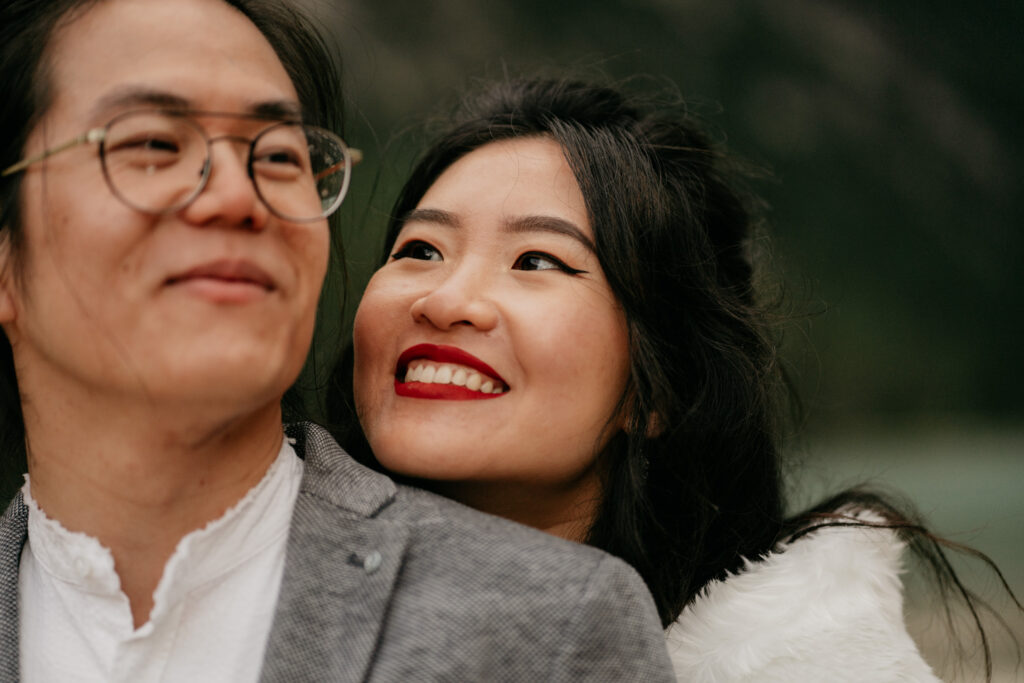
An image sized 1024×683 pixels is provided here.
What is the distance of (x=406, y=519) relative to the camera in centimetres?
170

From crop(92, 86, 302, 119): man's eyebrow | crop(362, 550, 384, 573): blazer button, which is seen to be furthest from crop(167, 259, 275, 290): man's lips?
crop(362, 550, 384, 573): blazer button

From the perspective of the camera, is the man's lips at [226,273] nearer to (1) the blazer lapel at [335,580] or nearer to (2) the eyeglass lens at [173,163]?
(2) the eyeglass lens at [173,163]

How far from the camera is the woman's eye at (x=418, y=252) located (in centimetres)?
251

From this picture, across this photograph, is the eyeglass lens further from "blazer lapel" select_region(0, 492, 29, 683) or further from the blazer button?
"blazer lapel" select_region(0, 492, 29, 683)

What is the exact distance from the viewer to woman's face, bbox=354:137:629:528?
87.9 inches

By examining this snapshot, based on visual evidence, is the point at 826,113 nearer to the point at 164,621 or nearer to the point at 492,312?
the point at 492,312

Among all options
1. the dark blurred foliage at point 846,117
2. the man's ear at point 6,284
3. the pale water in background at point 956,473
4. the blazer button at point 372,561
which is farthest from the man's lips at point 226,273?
the pale water in background at point 956,473

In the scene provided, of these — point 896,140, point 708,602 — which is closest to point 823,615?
point 708,602

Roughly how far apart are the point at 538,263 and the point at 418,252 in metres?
0.34

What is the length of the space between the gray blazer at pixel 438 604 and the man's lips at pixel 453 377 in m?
0.54

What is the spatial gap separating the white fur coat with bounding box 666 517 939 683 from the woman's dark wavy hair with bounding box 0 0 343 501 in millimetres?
1378

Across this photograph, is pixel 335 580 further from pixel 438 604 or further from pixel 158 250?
pixel 158 250

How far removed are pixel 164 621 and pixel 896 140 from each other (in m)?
3.81

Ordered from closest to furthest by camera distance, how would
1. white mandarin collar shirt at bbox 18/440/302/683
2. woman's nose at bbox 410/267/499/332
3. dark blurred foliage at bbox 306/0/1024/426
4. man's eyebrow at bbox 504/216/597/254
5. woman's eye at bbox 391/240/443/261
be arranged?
1. white mandarin collar shirt at bbox 18/440/302/683
2. woman's nose at bbox 410/267/499/332
3. man's eyebrow at bbox 504/216/597/254
4. woman's eye at bbox 391/240/443/261
5. dark blurred foliage at bbox 306/0/1024/426
